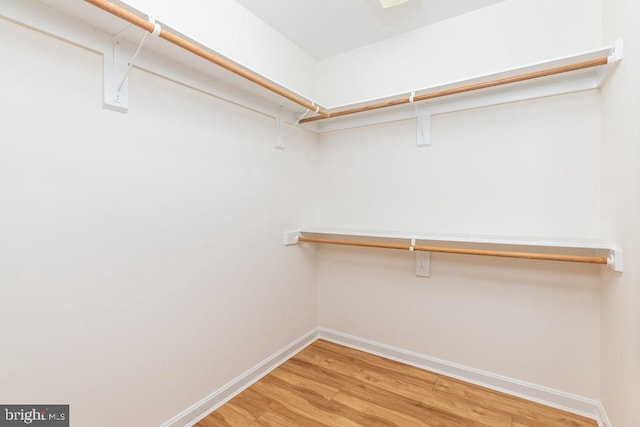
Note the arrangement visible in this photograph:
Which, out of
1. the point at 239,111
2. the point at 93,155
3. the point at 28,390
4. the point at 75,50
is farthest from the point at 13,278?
the point at 239,111

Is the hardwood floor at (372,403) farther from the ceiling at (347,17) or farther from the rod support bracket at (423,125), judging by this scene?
the ceiling at (347,17)

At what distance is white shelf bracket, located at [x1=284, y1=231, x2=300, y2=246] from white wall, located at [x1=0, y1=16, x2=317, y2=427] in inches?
9.4

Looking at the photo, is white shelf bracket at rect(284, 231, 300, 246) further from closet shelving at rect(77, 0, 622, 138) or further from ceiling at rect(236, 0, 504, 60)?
ceiling at rect(236, 0, 504, 60)

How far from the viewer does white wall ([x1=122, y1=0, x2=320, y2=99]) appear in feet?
5.02

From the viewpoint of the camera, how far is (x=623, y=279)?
133 centimetres

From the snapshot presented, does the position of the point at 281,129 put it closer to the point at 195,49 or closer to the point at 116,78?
the point at 195,49

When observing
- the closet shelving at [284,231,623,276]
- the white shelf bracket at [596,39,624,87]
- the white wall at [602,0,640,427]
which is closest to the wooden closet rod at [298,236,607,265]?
the closet shelving at [284,231,623,276]

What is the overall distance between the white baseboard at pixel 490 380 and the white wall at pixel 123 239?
0.89 meters

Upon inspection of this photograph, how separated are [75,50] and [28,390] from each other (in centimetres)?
135

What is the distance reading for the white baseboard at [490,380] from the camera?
66.0 inches

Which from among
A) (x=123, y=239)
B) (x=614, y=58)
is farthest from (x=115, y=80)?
(x=614, y=58)

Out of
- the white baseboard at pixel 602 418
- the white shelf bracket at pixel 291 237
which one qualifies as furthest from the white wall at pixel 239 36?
the white baseboard at pixel 602 418

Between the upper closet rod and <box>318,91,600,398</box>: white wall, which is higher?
the upper closet rod

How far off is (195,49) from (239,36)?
2.30 feet
